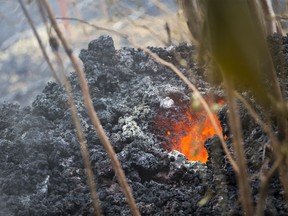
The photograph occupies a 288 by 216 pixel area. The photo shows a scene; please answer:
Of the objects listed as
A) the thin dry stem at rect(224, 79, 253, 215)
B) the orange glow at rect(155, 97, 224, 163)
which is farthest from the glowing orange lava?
the thin dry stem at rect(224, 79, 253, 215)

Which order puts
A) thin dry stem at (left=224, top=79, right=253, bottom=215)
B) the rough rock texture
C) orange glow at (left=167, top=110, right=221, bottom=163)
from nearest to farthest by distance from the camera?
thin dry stem at (left=224, top=79, right=253, bottom=215)
the rough rock texture
orange glow at (left=167, top=110, right=221, bottom=163)

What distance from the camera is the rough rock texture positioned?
6.85 ft

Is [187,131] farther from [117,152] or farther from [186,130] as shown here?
[117,152]

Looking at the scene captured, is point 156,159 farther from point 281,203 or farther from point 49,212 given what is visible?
point 281,203

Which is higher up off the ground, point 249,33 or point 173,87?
point 173,87

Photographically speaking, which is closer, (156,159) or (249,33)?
(249,33)

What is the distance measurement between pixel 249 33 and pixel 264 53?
0.08 meters

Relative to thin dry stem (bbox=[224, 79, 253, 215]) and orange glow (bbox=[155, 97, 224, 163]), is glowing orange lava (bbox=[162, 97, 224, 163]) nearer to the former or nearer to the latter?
orange glow (bbox=[155, 97, 224, 163])

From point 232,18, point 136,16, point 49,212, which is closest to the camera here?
point 232,18

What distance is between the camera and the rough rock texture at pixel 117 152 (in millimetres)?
2088

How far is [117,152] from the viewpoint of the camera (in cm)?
264

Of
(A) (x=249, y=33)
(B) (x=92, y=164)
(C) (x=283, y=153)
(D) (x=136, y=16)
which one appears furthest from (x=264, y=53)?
(D) (x=136, y=16)

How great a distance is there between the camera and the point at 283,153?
1081 millimetres

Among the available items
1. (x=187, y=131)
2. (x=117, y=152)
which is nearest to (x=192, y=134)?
(x=187, y=131)
